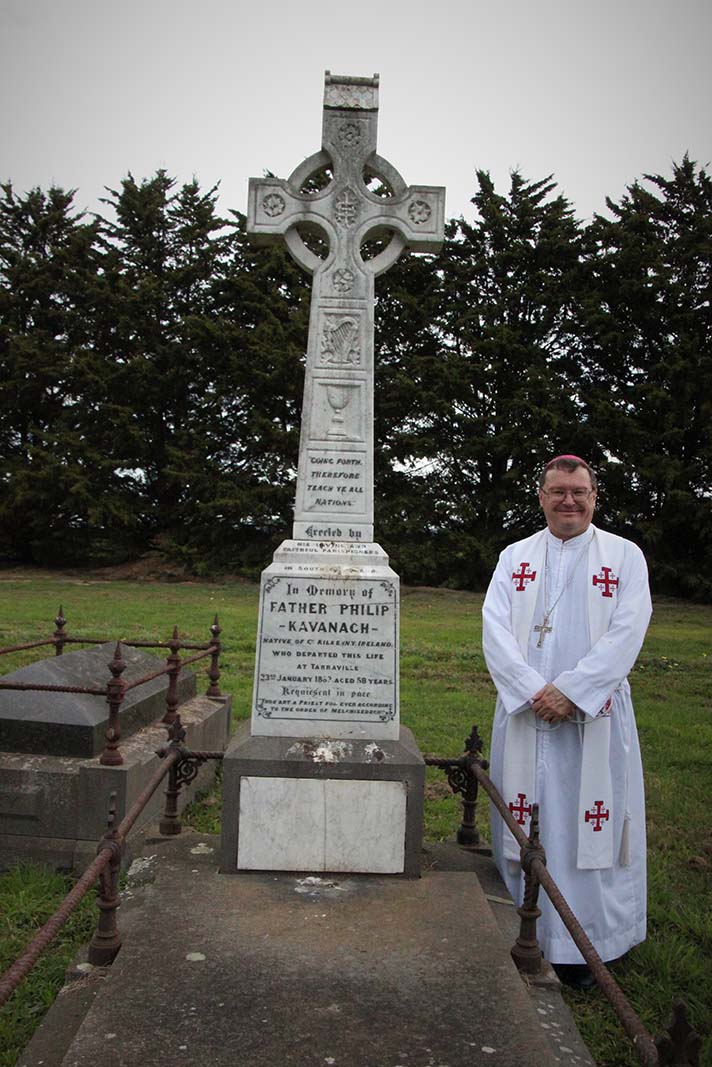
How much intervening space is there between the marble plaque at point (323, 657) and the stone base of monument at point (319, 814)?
23cm

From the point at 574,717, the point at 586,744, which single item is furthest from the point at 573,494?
the point at 586,744

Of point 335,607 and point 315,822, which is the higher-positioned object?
point 335,607

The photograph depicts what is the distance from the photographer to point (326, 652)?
373 centimetres

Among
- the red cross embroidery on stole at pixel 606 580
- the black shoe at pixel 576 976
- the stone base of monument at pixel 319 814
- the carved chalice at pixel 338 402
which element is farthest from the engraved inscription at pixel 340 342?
the black shoe at pixel 576 976

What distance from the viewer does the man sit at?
3.51m

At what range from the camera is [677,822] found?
5.35 m

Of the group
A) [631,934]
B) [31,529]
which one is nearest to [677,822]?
[631,934]

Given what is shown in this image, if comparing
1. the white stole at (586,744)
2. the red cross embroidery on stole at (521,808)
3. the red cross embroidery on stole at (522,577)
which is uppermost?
the red cross embroidery on stole at (522,577)

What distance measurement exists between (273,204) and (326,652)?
2284mm

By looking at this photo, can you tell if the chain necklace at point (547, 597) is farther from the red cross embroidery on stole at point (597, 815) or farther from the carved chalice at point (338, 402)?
the carved chalice at point (338, 402)

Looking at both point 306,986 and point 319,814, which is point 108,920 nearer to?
point 306,986

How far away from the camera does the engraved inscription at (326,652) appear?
12.2 ft

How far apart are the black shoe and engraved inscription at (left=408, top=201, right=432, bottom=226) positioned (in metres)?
3.60

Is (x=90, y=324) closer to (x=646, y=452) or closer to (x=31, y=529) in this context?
(x=31, y=529)
